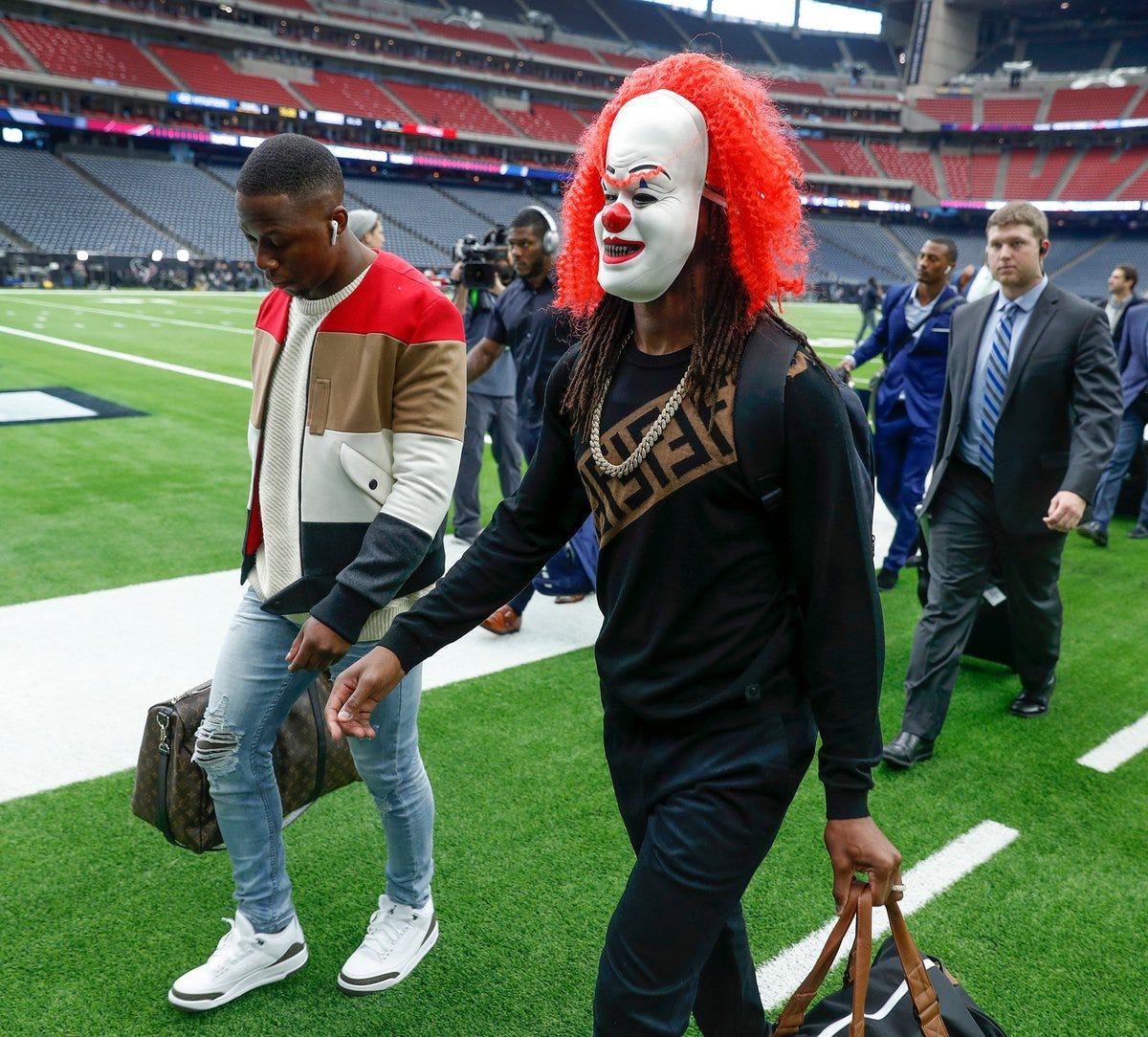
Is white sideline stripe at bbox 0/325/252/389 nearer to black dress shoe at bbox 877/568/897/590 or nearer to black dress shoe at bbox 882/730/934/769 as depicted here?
black dress shoe at bbox 877/568/897/590

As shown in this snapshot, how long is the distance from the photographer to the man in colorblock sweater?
3674 mm

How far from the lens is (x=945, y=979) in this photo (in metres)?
1.78

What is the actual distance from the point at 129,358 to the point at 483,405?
1079 centimetres

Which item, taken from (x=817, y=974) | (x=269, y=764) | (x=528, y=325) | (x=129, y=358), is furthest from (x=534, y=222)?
(x=129, y=358)

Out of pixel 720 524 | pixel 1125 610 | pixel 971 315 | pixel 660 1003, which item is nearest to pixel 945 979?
pixel 660 1003

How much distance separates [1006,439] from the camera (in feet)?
12.5

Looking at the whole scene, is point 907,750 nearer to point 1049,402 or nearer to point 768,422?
point 1049,402

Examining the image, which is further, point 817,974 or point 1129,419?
point 1129,419

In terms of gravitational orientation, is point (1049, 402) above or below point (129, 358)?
above

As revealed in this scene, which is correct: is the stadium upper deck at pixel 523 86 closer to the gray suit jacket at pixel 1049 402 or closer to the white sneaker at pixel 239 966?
the gray suit jacket at pixel 1049 402

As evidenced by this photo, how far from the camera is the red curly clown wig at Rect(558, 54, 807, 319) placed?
1637 mm

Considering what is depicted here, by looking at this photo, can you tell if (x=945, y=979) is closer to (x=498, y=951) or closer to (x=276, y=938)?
(x=498, y=951)

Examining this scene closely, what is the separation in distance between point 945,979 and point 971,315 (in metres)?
2.94

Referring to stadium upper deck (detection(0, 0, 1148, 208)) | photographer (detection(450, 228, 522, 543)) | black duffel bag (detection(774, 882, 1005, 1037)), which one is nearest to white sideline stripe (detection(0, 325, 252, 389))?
photographer (detection(450, 228, 522, 543))
